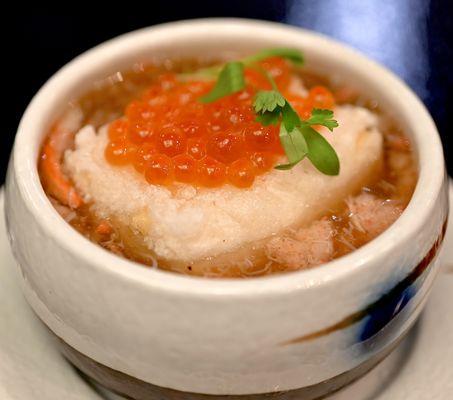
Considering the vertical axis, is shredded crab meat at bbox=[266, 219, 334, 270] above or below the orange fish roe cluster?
below

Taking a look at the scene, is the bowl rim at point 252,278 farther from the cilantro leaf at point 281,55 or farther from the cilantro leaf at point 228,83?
the cilantro leaf at point 228,83

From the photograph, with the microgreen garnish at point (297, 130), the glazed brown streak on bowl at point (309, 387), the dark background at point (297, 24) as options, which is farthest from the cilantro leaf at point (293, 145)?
the dark background at point (297, 24)

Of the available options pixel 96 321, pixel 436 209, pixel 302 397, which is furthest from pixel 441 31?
pixel 96 321

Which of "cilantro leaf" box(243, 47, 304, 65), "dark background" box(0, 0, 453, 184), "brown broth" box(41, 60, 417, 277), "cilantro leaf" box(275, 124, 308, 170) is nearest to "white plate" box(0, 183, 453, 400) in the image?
"brown broth" box(41, 60, 417, 277)

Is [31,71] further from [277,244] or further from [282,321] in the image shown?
[282,321]

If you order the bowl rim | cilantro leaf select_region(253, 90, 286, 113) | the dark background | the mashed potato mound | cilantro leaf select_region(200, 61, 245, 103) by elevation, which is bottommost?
the dark background

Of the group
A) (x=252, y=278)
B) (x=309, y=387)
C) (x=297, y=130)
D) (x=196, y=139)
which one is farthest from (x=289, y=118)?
(x=309, y=387)

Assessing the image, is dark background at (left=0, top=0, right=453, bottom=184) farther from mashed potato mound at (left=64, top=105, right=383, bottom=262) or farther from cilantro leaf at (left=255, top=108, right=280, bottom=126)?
cilantro leaf at (left=255, top=108, right=280, bottom=126)
